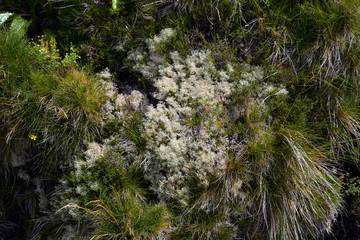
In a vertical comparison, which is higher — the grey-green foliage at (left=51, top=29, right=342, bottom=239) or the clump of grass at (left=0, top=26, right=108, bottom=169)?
the clump of grass at (left=0, top=26, right=108, bottom=169)

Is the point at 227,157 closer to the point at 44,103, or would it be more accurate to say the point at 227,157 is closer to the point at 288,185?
the point at 288,185

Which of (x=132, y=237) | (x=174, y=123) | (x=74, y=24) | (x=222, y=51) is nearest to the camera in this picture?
(x=132, y=237)

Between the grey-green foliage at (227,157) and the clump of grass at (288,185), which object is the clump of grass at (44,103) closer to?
the grey-green foliage at (227,157)

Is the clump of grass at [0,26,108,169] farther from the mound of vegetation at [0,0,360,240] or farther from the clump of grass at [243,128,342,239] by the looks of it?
the clump of grass at [243,128,342,239]

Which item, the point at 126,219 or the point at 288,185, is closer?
the point at 126,219

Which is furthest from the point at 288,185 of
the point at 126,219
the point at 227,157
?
the point at 126,219

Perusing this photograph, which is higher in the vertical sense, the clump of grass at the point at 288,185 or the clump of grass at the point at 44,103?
the clump of grass at the point at 44,103

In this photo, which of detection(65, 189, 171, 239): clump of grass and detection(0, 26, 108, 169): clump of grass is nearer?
detection(65, 189, 171, 239): clump of grass

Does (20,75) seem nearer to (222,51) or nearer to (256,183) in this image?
(222,51)

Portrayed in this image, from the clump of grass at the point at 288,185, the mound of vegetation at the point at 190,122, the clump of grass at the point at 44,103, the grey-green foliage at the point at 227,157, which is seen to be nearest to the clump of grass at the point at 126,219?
the mound of vegetation at the point at 190,122

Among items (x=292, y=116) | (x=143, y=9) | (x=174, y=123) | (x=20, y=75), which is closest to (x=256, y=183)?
(x=292, y=116)

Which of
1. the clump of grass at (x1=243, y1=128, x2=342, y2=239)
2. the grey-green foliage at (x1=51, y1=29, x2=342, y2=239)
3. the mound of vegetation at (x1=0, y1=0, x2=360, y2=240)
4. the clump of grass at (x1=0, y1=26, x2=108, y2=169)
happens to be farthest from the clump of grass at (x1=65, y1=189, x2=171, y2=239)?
the clump of grass at (x1=243, y1=128, x2=342, y2=239)
